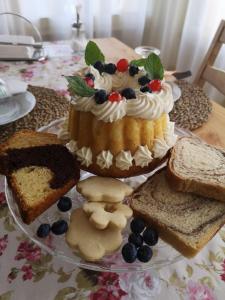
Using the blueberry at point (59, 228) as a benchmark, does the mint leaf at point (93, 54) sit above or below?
above

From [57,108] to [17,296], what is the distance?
0.66 metres

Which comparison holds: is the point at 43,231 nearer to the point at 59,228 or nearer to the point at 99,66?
the point at 59,228

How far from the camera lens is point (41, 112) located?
109cm

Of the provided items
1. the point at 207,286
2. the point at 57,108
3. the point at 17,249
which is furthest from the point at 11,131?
the point at 207,286

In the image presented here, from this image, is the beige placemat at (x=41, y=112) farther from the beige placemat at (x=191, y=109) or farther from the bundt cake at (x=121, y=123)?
the beige placemat at (x=191, y=109)

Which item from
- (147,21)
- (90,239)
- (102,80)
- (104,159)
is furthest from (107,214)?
(147,21)

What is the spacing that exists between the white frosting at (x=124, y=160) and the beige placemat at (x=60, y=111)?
36 cm

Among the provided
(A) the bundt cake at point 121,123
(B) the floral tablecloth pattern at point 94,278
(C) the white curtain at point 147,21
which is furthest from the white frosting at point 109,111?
(C) the white curtain at point 147,21

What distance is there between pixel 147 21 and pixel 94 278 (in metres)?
2.07

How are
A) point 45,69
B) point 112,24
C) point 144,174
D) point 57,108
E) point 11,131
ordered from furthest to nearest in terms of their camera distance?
point 112,24, point 45,69, point 57,108, point 11,131, point 144,174

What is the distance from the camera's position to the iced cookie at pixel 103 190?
2.27 ft

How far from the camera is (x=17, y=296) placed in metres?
0.62

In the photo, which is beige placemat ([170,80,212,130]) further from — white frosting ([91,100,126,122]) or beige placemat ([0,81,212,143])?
white frosting ([91,100,126,122])

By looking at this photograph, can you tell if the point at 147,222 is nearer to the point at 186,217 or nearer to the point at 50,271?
the point at 186,217
